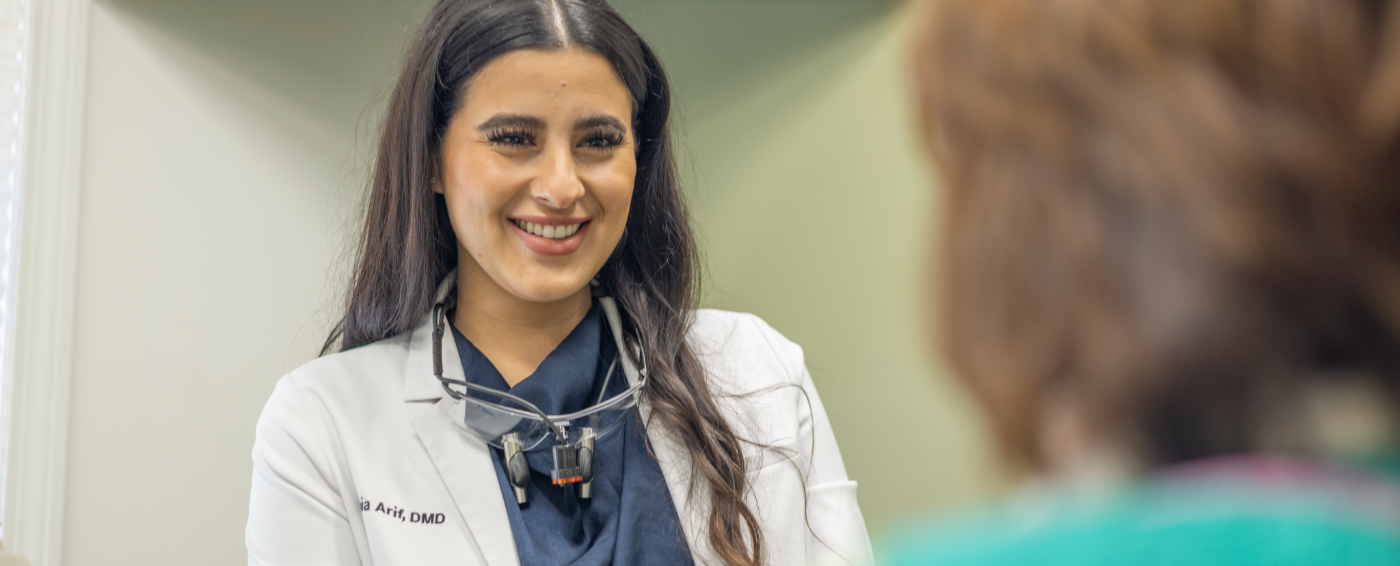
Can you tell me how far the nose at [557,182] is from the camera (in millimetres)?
1247

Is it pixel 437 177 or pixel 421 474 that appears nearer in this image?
pixel 421 474

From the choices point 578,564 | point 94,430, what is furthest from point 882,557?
point 94,430

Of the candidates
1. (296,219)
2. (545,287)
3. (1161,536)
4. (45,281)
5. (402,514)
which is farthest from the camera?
(296,219)

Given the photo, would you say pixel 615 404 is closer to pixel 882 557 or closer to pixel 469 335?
pixel 469 335

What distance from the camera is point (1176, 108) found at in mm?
313

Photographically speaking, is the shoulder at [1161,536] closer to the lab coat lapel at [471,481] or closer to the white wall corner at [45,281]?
the lab coat lapel at [471,481]

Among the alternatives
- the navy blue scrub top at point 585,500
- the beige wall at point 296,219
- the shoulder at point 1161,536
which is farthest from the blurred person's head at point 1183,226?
the beige wall at point 296,219

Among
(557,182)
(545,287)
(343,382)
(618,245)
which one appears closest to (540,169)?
(557,182)

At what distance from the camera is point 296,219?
197 centimetres

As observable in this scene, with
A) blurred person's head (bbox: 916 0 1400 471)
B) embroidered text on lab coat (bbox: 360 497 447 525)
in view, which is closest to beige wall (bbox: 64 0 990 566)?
embroidered text on lab coat (bbox: 360 497 447 525)

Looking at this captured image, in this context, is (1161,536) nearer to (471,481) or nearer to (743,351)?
(471,481)

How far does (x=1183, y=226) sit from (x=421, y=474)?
1086 mm

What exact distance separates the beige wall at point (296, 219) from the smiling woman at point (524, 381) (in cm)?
53

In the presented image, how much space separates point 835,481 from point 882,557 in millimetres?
1032
